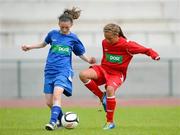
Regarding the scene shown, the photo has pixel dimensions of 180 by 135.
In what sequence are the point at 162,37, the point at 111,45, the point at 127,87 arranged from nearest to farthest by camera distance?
the point at 111,45
the point at 127,87
the point at 162,37

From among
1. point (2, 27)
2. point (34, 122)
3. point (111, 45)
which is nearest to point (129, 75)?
point (2, 27)

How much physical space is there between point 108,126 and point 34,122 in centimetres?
263

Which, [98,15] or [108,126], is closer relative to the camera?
[108,126]

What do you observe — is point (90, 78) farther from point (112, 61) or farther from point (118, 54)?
point (118, 54)

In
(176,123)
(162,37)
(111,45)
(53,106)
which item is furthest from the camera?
(162,37)

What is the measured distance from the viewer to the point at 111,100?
11.7 m

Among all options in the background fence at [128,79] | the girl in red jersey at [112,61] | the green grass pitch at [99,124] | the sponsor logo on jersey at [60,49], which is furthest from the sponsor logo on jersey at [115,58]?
the background fence at [128,79]

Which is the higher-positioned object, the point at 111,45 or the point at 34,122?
the point at 111,45

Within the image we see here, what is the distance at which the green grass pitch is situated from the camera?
10938 mm

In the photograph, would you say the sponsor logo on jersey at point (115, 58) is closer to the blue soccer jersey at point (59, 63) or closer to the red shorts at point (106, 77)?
the red shorts at point (106, 77)

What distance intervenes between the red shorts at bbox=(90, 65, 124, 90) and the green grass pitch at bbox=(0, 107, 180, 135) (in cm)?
72

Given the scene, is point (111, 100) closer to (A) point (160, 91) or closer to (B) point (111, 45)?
(B) point (111, 45)

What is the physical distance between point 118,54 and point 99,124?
6.09 feet

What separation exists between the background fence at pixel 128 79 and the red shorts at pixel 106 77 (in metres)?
13.5
